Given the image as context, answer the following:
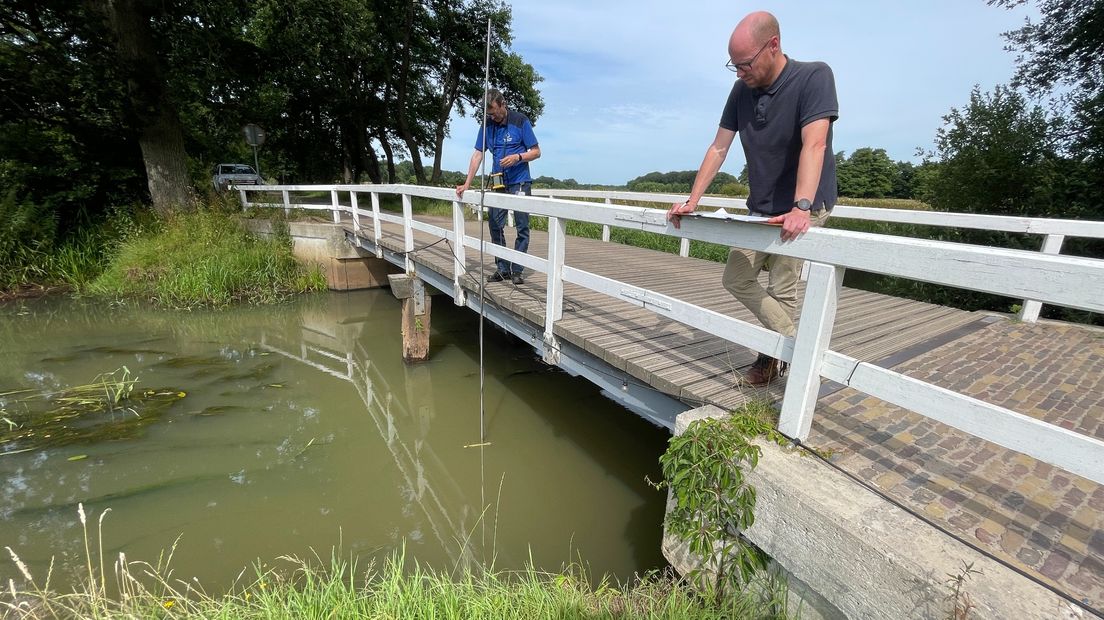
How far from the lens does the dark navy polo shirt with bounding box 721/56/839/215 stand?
2.07 meters

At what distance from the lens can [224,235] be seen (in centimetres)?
938

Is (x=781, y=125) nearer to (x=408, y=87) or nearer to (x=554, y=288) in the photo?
(x=554, y=288)

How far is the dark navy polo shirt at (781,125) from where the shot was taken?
81.5 inches

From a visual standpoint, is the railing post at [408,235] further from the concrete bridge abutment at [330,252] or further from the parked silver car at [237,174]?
the parked silver car at [237,174]

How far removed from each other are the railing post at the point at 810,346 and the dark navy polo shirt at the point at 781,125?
1.76 feet

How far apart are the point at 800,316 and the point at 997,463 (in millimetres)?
1070

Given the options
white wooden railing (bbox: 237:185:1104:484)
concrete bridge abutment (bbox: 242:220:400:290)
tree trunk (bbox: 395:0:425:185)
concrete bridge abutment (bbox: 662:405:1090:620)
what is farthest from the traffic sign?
concrete bridge abutment (bbox: 662:405:1090:620)

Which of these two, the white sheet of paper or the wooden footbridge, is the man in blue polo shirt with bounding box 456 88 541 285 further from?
the white sheet of paper

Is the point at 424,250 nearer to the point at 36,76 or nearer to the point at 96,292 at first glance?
the point at 96,292

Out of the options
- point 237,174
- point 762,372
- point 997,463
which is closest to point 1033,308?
point 997,463

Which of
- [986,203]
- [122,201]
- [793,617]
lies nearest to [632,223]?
[793,617]

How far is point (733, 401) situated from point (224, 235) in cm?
1032

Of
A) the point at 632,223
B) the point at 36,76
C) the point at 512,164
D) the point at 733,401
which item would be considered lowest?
the point at 733,401

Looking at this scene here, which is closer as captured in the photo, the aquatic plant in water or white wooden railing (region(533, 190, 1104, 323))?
white wooden railing (region(533, 190, 1104, 323))
